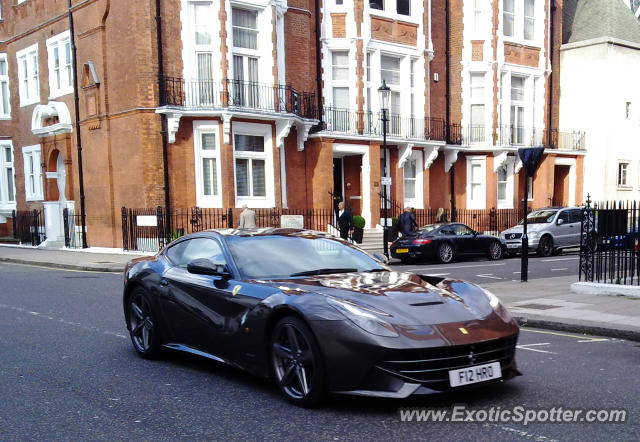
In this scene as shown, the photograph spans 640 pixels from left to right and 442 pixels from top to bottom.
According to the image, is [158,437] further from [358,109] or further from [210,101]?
[358,109]

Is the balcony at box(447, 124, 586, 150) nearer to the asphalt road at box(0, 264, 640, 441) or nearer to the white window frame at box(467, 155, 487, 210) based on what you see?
the white window frame at box(467, 155, 487, 210)

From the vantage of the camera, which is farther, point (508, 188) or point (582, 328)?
point (508, 188)

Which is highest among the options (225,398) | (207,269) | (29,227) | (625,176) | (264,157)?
(264,157)

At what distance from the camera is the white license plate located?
4168mm

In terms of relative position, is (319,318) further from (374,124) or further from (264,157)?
(374,124)

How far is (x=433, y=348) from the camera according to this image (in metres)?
4.11

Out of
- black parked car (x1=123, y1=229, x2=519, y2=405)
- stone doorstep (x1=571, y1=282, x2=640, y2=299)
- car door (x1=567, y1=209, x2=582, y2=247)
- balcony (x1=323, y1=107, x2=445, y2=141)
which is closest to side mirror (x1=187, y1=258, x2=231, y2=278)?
black parked car (x1=123, y1=229, x2=519, y2=405)

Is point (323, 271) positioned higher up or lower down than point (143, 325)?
higher up

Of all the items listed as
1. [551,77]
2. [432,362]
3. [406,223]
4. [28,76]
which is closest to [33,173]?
[28,76]

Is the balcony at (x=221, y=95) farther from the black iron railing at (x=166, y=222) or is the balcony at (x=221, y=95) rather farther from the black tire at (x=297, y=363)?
the black tire at (x=297, y=363)

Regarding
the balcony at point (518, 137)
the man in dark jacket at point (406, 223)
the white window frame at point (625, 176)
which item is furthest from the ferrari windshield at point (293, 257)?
the white window frame at point (625, 176)

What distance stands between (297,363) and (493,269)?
12.6 m

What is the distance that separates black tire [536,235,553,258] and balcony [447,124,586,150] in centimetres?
832

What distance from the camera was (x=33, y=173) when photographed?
28.2 m
